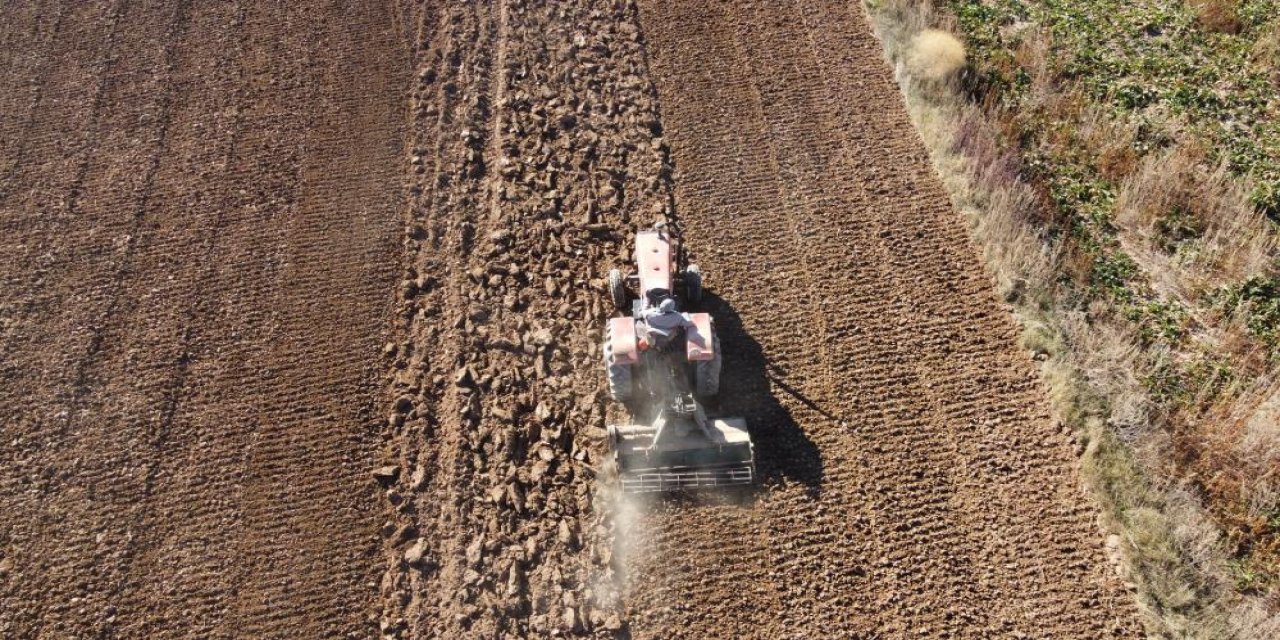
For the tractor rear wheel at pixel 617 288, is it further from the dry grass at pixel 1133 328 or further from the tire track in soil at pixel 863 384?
the dry grass at pixel 1133 328

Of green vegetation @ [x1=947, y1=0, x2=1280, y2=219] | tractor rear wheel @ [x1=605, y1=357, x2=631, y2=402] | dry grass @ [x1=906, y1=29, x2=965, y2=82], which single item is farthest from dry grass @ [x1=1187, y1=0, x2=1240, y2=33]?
tractor rear wheel @ [x1=605, y1=357, x2=631, y2=402]

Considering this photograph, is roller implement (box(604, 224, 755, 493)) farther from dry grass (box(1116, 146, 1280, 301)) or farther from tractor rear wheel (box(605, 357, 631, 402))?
dry grass (box(1116, 146, 1280, 301))

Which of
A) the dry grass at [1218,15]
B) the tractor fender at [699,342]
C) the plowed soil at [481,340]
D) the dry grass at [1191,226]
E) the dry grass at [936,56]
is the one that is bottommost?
the plowed soil at [481,340]

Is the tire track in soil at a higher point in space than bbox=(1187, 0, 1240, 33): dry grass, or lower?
lower

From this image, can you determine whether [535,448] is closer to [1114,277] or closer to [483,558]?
[483,558]

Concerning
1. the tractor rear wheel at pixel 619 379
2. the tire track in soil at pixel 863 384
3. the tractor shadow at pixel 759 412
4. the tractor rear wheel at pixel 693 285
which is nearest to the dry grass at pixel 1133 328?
the tire track in soil at pixel 863 384
